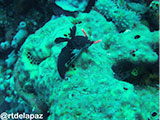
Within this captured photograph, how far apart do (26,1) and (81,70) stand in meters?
4.09

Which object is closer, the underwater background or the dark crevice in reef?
the underwater background

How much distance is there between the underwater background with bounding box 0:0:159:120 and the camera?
1.85 meters

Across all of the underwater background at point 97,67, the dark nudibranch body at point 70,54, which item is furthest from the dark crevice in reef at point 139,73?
the dark nudibranch body at point 70,54

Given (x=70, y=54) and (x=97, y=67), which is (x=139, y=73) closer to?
(x=97, y=67)

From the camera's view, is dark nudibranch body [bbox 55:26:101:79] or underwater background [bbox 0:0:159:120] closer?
underwater background [bbox 0:0:159:120]

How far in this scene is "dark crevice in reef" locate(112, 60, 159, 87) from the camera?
2.31 metres

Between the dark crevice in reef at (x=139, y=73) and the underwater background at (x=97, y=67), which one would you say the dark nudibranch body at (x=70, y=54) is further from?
the dark crevice in reef at (x=139, y=73)

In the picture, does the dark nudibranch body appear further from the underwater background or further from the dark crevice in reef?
the dark crevice in reef

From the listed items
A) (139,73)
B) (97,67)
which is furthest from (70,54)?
(139,73)

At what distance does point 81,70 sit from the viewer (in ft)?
7.71

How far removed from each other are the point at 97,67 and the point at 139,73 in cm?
72

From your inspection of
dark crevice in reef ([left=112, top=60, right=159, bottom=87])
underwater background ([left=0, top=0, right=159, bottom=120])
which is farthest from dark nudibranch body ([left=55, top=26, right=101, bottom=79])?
dark crevice in reef ([left=112, top=60, right=159, bottom=87])

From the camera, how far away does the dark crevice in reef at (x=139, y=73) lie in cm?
231

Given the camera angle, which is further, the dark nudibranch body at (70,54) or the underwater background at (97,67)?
the dark nudibranch body at (70,54)
